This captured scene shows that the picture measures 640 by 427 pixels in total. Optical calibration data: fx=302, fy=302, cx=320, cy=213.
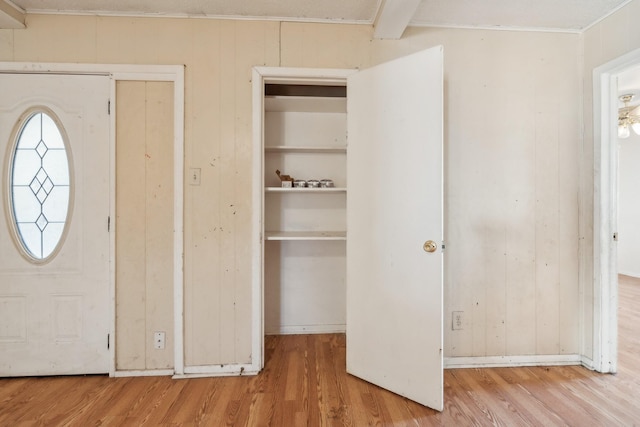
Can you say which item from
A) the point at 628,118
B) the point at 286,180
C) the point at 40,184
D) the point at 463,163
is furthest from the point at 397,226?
the point at 628,118

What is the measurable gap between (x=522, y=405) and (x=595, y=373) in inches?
32.0

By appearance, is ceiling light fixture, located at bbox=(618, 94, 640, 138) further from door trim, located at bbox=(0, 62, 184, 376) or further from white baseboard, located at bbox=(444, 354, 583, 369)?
door trim, located at bbox=(0, 62, 184, 376)

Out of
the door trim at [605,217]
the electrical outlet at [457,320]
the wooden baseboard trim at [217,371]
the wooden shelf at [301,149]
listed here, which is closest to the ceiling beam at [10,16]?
the wooden shelf at [301,149]

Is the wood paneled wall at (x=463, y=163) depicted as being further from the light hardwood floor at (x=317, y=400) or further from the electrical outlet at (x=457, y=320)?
the light hardwood floor at (x=317, y=400)

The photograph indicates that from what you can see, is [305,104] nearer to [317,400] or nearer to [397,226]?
[397,226]

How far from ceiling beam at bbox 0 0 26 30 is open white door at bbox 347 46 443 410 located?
2.20m

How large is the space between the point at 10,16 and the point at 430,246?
2.98m

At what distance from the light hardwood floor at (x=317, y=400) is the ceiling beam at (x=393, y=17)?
239 centimetres

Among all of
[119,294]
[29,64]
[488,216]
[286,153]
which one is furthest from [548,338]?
[29,64]

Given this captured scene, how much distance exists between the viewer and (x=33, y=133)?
2.08m

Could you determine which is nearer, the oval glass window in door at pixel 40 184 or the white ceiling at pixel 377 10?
the white ceiling at pixel 377 10

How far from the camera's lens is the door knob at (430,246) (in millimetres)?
1717

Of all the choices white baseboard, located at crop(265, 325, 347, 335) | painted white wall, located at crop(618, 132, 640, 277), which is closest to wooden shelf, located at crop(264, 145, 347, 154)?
white baseboard, located at crop(265, 325, 347, 335)

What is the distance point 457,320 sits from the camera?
2.21 metres
